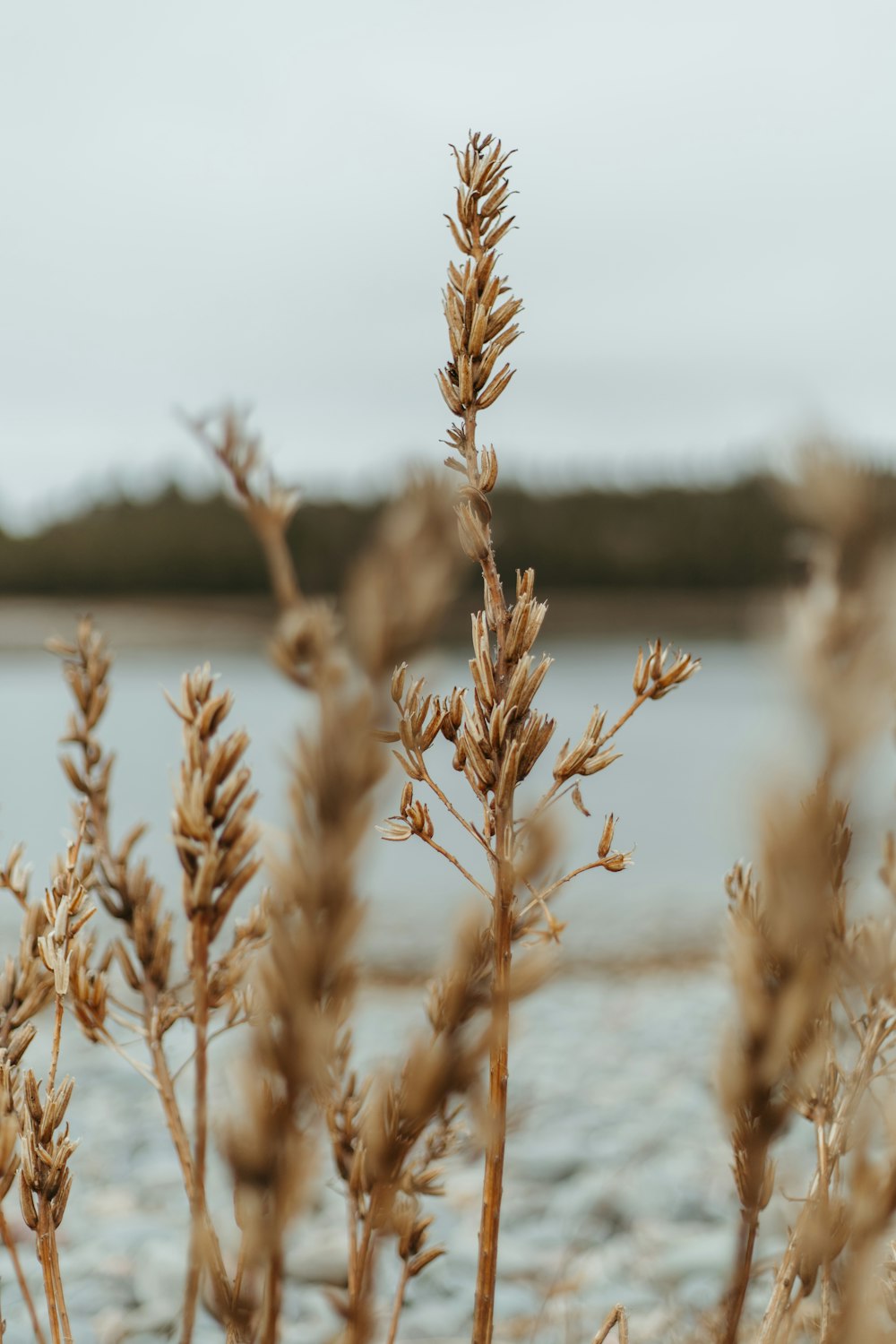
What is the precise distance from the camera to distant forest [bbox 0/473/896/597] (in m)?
30.7

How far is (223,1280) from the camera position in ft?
1.77

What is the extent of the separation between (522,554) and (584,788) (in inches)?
1056

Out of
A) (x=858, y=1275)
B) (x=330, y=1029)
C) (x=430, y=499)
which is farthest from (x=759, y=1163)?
(x=430, y=499)

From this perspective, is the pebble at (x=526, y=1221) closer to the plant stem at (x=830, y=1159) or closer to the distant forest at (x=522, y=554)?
the plant stem at (x=830, y=1159)

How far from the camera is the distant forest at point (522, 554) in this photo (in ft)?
101

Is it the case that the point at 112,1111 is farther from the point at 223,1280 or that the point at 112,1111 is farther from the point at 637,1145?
the point at 223,1280

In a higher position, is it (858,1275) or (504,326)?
(504,326)

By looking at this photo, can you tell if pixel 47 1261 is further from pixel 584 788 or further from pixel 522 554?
pixel 522 554

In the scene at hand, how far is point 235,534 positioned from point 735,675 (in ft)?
47.4

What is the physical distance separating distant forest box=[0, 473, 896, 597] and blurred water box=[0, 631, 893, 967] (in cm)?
262

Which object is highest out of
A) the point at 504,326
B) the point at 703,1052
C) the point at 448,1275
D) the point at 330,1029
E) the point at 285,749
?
the point at 504,326

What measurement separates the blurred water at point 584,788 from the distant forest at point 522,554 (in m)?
2.62

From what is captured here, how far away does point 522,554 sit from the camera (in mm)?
30359

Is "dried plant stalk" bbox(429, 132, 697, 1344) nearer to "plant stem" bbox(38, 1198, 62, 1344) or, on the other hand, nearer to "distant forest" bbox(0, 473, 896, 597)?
"plant stem" bbox(38, 1198, 62, 1344)
